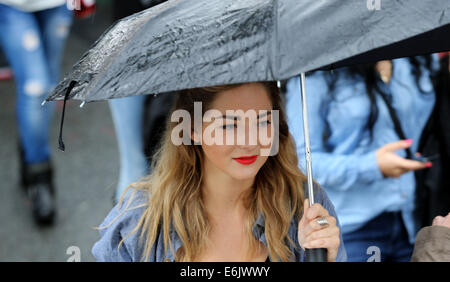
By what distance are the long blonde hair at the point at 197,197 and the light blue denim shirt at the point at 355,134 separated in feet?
2.83

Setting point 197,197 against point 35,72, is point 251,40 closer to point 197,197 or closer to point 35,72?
point 197,197

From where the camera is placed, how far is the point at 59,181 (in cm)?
401

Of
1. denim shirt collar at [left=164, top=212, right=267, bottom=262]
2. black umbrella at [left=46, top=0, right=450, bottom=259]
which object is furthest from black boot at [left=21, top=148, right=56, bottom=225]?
black umbrella at [left=46, top=0, right=450, bottom=259]

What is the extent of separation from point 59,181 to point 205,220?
1.96m

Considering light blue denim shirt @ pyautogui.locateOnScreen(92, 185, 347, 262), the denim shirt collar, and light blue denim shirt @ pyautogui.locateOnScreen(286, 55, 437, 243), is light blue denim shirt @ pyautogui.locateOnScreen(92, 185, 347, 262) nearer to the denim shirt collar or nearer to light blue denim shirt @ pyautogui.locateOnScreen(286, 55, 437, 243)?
the denim shirt collar

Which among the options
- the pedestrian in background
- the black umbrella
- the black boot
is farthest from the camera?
the black boot

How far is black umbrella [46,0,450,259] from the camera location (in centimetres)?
154

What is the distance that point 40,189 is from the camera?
12.9ft

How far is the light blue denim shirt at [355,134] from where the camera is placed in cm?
335

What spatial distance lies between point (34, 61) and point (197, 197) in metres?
1.90

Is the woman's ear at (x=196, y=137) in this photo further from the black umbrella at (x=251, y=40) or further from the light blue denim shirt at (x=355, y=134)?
the light blue denim shirt at (x=355, y=134)

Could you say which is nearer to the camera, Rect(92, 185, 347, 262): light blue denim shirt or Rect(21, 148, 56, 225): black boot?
Rect(92, 185, 347, 262): light blue denim shirt

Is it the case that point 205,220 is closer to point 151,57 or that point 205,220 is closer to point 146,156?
point 151,57
